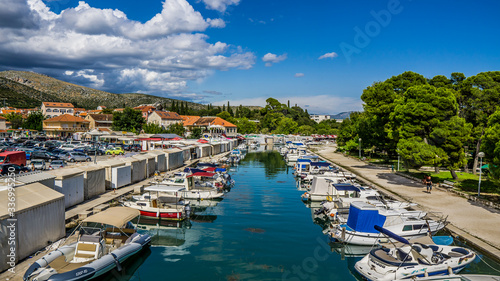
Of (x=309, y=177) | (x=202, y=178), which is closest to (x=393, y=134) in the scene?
(x=309, y=177)

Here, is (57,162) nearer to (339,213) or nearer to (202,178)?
(202,178)

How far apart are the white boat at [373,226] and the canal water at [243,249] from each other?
1.04 m

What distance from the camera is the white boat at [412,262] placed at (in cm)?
1359

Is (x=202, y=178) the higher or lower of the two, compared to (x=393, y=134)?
lower

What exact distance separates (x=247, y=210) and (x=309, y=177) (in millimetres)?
14142

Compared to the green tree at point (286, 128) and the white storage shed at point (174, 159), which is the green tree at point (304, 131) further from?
the white storage shed at point (174, 159)

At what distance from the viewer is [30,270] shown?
12.2 m

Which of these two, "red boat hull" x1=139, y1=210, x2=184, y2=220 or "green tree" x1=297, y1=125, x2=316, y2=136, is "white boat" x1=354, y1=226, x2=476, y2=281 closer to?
"red boat hull" x1=139, y1=210, x2=184, y2=220

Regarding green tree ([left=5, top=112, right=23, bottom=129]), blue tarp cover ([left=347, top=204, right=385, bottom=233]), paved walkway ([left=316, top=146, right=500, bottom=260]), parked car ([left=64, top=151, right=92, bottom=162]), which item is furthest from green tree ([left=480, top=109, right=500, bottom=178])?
green tree ([left=5, top=112, right=23, bottom=129])

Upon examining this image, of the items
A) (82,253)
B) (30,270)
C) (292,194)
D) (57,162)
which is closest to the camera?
(30,270)

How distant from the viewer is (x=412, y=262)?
45.7 feet

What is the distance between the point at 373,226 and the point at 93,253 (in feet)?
48.8

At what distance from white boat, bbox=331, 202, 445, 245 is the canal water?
1.04 metres

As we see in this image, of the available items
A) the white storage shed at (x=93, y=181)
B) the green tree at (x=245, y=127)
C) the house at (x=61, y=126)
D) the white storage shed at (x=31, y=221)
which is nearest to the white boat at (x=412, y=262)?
the white storage shed at (x=31, y=221)
